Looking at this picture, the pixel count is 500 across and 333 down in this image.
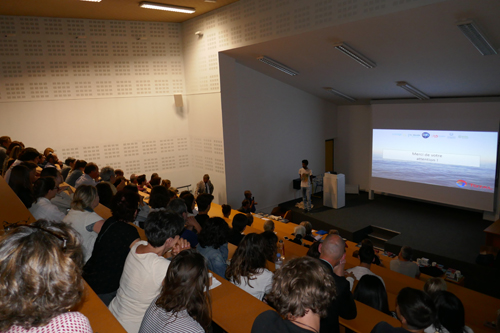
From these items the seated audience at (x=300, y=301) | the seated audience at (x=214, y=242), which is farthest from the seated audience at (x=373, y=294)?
the seated audience at (x=300, y=301)

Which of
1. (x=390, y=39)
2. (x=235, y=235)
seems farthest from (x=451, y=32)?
(x=235, y=235)

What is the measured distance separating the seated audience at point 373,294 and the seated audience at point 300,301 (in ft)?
4.72

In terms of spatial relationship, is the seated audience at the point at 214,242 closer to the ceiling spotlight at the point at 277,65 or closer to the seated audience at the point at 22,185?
the seated audience at the point at 22,185

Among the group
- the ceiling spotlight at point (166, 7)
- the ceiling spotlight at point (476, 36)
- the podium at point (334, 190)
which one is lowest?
the podium at point (334, 190)

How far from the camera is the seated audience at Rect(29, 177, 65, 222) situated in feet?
10.8

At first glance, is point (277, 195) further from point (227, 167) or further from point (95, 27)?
point (95, 27)

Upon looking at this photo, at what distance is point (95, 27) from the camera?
8367 millimetres

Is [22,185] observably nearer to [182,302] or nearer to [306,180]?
[182,302]

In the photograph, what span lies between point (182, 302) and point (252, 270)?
989mm

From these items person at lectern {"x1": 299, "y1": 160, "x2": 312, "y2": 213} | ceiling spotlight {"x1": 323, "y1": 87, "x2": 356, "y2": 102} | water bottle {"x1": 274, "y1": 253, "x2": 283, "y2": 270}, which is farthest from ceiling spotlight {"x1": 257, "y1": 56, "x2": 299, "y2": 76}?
water bottle {"x1": 274, "y1": 253, "x2": 283, "y2": 270}

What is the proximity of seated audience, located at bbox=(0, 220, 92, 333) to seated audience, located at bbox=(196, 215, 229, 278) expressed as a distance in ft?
6.36

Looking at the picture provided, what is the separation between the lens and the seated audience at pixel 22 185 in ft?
11.2

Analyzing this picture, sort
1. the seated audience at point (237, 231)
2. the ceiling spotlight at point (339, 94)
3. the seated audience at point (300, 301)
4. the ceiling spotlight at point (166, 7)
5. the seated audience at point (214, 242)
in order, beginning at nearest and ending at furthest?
the seated audience at point (300, 301), the seated audience at point (214, 242), the seated audience at point (237, 231), the ceiling spotlight at point (166, 7), the ceiling spotlight at point (339, 94)

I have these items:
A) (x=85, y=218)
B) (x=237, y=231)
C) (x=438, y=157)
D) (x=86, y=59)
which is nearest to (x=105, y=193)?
(x=85, y=218)
